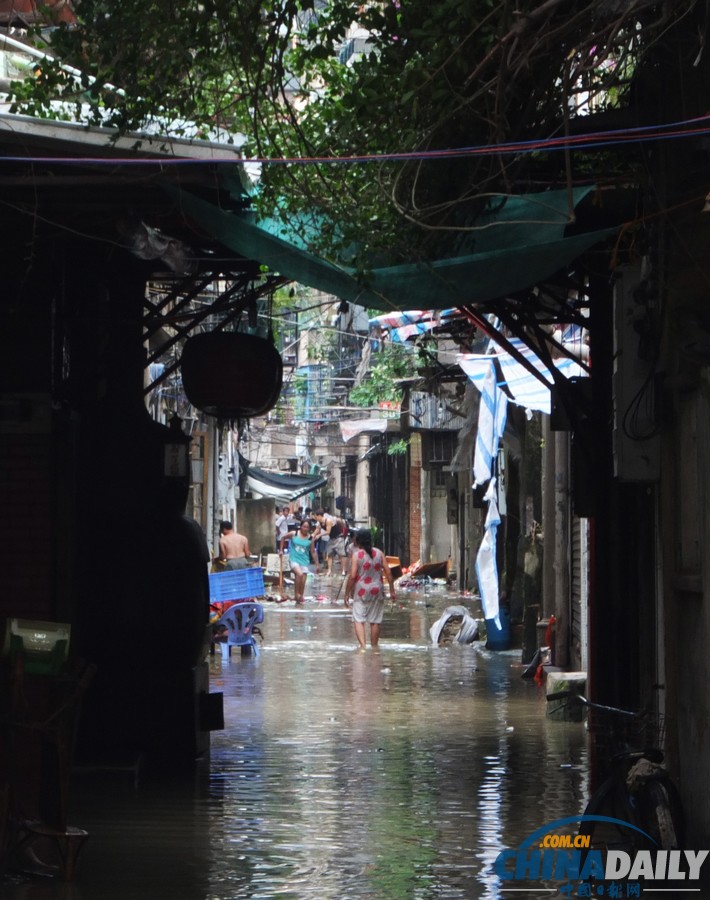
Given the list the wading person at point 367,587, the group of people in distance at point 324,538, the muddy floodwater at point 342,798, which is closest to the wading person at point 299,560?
the wading person at point 367,587

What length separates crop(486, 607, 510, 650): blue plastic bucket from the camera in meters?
20.4

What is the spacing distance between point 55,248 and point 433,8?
338 centimetres

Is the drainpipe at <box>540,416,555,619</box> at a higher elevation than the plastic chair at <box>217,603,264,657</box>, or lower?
higher

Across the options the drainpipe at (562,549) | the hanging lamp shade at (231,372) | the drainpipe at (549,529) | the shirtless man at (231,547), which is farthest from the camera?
the shirtless man at (231,547)

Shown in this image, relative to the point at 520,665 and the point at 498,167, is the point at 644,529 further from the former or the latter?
the point at 520,665

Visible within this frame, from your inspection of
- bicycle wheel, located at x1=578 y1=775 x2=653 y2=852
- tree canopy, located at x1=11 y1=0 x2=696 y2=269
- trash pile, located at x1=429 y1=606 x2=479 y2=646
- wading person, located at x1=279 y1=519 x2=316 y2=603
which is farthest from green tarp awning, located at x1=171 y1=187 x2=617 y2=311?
wading person, located at x1=279 y1=519 x2=316 y2=603

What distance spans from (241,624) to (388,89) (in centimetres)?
1226

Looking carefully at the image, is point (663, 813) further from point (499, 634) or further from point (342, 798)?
point (499, 634)

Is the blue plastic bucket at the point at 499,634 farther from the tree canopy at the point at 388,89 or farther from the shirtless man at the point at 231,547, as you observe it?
the tree canopy at the point at 388,89

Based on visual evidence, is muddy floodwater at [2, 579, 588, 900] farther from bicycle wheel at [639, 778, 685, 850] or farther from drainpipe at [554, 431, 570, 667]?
bicycle wheel at [639, 778, 685, 850]

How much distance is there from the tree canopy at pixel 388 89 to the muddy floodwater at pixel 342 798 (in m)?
3.39

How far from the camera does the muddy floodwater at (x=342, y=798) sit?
291 inches

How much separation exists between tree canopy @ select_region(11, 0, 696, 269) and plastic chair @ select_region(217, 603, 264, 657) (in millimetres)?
11014

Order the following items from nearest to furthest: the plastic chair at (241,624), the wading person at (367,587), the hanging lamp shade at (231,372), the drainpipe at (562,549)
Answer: the hanging lamp shade at (231,372), the drainpipe at (562,549), the plastic chair at (241,624), the wading person at (367,587)
